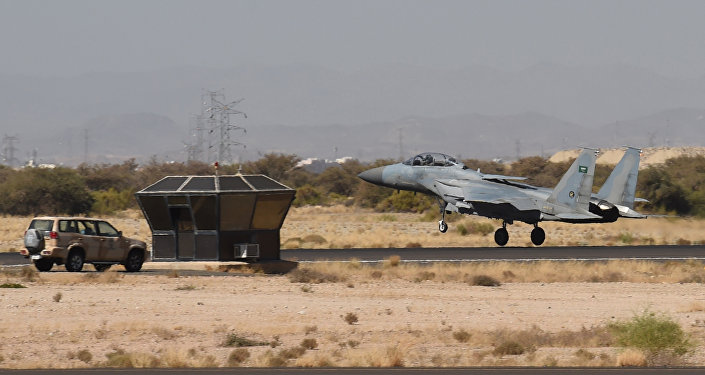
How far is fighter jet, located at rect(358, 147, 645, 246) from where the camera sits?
43062mm

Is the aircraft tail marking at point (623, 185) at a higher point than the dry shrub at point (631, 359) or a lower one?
higher

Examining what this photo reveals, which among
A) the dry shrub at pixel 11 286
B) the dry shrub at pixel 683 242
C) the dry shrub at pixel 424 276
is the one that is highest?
the dry shrub at pixel 683 242

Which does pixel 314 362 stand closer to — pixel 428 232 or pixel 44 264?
pixel 44 264

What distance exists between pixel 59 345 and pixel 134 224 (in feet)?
154

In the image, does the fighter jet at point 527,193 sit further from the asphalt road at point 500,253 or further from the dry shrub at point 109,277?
the dry shrub at point 109,277

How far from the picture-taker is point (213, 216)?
32.6 m

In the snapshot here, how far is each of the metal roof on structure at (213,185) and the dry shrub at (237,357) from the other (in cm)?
1361

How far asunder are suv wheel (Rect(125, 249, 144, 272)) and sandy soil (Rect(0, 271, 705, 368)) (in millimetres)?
1656

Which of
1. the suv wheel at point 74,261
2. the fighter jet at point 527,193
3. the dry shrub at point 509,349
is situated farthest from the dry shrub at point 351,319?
the fighter jet at point 527,193

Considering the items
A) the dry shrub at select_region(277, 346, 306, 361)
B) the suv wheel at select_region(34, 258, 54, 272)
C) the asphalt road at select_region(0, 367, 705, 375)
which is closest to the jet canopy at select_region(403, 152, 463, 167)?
the suv wheel at select_region(34, 258, 54, 272)

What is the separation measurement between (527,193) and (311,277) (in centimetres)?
1571

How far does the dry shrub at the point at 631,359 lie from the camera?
17.9 m

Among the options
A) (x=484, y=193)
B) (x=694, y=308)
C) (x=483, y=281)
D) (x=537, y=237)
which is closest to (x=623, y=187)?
(x=537, y=237)

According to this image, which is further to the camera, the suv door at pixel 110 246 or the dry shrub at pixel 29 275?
the suv door at pixel 110 246
